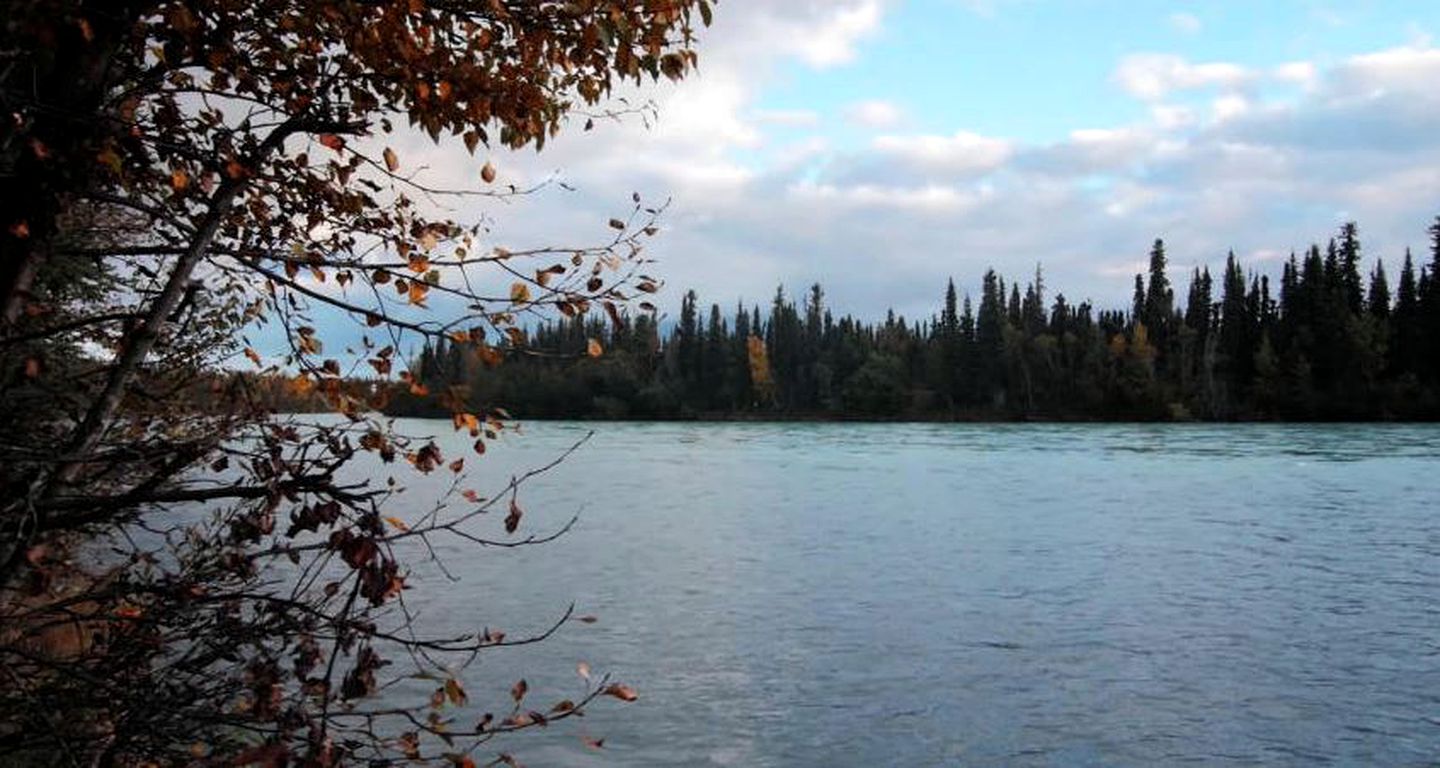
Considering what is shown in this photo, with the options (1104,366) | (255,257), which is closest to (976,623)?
(255,257)

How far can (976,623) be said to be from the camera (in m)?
17.3

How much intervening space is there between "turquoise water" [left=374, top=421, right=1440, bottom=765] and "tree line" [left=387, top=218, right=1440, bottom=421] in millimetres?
57125

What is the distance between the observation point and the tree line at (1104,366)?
106m

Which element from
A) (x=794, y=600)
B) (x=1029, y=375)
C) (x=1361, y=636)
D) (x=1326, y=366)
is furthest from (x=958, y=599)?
(x=1029, y=375)

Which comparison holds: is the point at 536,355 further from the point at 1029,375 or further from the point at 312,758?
the point at 1029,375

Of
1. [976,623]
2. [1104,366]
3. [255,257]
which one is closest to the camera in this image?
[255,257]

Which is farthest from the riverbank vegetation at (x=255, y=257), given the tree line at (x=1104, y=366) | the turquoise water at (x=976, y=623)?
the tree line at (x=1104, y=366)

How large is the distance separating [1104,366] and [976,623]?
113 meters

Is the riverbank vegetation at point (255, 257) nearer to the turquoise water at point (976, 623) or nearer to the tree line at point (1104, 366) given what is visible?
the turquoise water at point (976, 623)

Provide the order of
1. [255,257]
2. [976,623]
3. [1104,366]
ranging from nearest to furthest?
[255,257] < [976,623] < [1104,366]

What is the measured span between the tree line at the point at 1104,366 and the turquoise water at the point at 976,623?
5713 centimetres

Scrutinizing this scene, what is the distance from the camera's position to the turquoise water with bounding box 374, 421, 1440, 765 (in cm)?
1191

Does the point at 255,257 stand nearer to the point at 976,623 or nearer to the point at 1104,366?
the point at 976,623

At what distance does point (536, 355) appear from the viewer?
386 cm
